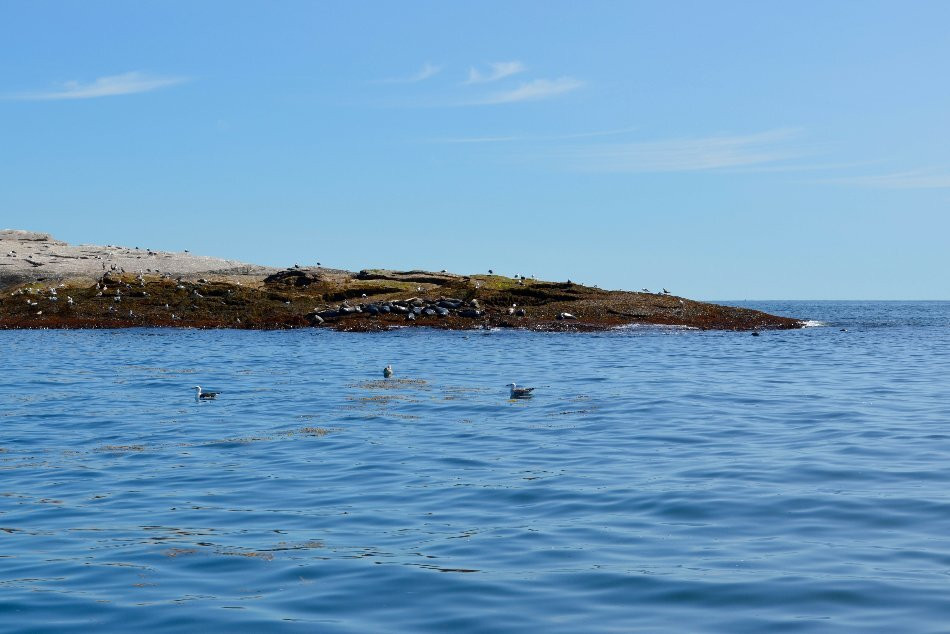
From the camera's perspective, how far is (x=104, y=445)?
1577cm

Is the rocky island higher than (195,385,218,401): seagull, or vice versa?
the rocky island

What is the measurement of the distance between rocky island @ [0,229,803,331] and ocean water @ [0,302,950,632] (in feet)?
70.8

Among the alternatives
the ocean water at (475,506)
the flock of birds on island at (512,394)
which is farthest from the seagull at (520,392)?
the ocean water at (475,506)

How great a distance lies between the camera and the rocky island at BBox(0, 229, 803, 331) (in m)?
46.4

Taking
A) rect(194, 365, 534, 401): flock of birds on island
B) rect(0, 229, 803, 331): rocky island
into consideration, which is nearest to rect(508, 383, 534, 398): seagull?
rect(194, 365, 534, 401): flock of birds on island

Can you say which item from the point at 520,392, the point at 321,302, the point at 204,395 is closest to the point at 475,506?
the point at 520,392

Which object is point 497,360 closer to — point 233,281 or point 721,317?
point 721,317

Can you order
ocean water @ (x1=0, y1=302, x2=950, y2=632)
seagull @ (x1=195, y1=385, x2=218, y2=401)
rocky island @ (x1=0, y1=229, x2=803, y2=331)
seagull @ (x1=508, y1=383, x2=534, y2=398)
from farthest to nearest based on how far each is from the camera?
rocky island @ (x1=0, y1=229, x2=803, y2=331), seagull @ (x1=195, y1=385, x2=218, y2=401), seagull @ (x1=508, y1=383, x2=534, y2=398), ocean water @ (x1=0, y1=302, x2=950, y2=632)

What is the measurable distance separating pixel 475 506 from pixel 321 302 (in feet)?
134

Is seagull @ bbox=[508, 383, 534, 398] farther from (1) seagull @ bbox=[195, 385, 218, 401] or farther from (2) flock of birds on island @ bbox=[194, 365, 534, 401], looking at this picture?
(1) seagull @ bbox=[195, 385, 218, 401]

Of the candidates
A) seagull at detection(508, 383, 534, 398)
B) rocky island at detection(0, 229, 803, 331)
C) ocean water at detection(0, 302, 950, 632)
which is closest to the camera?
ocean water at detection(0, 302, 950, 632)

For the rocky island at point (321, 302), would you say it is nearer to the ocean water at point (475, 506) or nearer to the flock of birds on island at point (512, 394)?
the ocean water at point (475, 506)

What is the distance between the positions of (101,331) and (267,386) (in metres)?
22.7

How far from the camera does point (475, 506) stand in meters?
11.2
